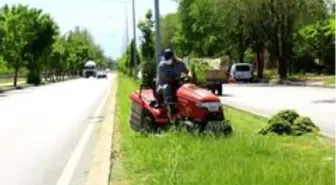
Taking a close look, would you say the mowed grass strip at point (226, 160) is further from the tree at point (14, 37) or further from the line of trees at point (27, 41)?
the tree at point (14, 37)

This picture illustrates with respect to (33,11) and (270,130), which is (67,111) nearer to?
(270,130)

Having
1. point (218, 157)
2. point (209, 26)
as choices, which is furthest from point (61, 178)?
point (209, 26)

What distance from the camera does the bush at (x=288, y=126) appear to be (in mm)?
15281

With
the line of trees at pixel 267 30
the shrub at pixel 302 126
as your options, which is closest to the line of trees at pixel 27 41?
the line of trees at pixel 267 30

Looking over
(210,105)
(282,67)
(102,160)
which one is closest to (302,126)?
(210,105)

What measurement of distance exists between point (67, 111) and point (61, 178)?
17.3m

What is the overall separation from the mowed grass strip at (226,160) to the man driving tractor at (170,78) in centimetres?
77

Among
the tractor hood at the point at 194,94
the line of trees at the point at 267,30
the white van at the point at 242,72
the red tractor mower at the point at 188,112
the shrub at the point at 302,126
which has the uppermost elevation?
the line of trees at the point at 267,30

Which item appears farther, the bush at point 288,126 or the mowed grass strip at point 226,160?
the bush at point 288,126

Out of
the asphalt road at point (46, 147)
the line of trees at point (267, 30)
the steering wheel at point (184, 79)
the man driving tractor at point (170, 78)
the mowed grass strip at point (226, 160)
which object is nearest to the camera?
the mowed grass strip at point (226, 160)

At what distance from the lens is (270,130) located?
15.4 m

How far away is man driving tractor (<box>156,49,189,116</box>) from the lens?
46.0 feet

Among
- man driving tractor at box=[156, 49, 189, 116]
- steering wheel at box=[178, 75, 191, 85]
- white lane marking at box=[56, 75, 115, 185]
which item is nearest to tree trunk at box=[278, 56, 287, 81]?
white lane marking at box=[56, 75, 115, 185]

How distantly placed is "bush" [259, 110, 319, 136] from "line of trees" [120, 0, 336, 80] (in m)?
35.9
